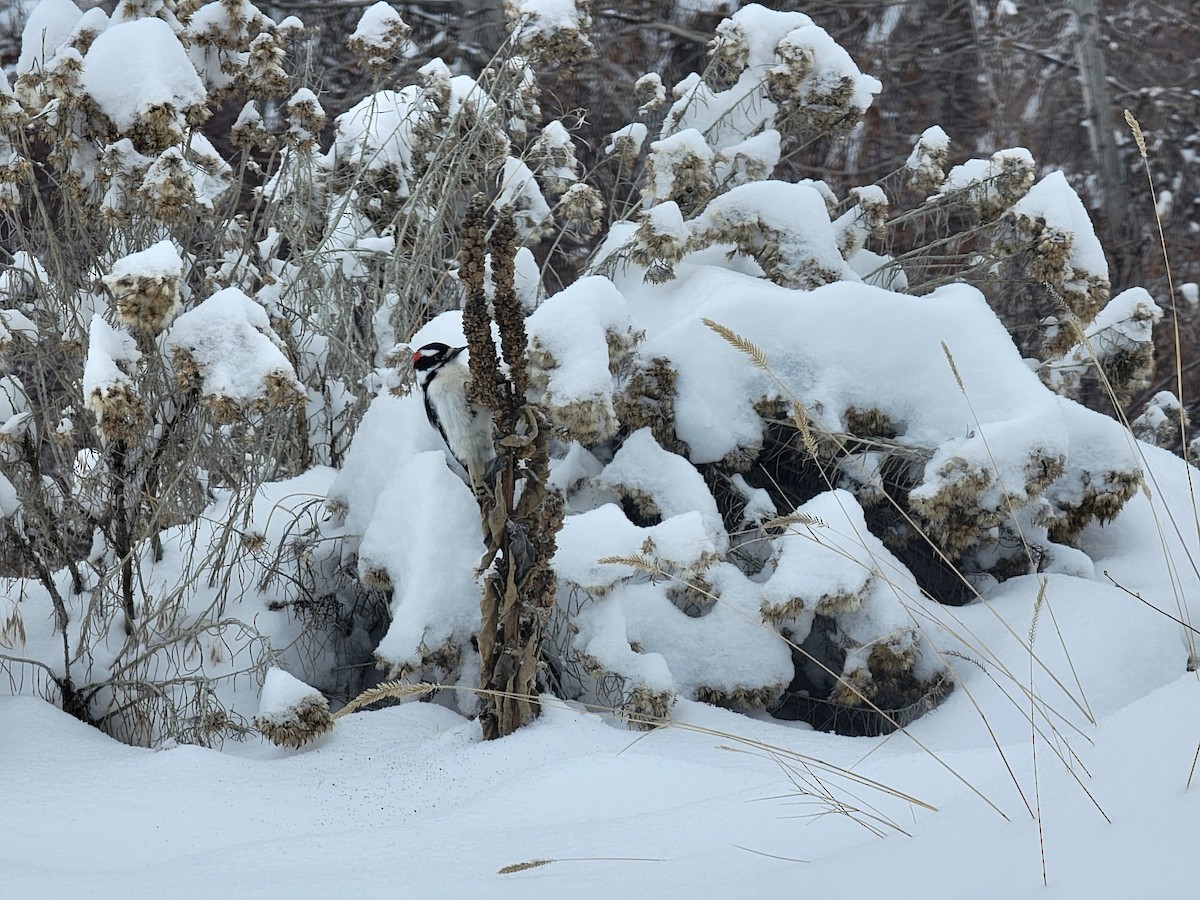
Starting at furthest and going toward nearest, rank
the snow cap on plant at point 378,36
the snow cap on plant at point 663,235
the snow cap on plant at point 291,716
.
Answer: the snow cap on plant at point 378,36 → the snow cap on plant at point 663,235 → the snow cap on plant at point 291,716

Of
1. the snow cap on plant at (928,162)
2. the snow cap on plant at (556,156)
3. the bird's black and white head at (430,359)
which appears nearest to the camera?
the bird's black and white head at (430,359)

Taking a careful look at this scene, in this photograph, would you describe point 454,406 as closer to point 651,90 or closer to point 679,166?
point 679,166

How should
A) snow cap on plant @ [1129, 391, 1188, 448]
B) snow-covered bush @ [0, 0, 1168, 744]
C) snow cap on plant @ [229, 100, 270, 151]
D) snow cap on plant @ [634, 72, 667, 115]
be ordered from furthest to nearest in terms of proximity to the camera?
snow cap on plant @ [1129, 391, 1188, 448] < snow cap on plant @ [634, 72, 667, 115] < snow cap on plant @ [229, 100, 270, 151] < snow-covered bush @ [0, 0, 1168, 744]

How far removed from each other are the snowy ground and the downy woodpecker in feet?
2.72

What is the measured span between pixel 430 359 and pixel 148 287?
1.27m

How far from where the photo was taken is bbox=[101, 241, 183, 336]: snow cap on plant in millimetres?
2721

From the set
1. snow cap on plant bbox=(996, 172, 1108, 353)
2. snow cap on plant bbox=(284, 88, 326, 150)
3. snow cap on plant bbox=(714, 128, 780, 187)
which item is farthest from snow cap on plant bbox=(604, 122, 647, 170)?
snow cap on plant bbox=(996, 172, 1108, 353)

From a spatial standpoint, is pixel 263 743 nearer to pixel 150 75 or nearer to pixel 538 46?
pixel 150 75

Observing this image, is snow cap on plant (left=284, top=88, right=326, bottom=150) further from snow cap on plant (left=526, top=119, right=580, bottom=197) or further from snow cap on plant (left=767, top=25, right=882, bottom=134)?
snow cap on plant (left=767, top=25, right=882, bottom=134)

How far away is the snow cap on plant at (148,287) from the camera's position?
2.72m

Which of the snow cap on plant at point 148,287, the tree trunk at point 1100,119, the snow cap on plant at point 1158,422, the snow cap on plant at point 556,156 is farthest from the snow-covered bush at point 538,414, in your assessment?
the tree trunk at point 1100,119

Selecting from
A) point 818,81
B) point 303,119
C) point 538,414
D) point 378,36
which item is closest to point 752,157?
point 818,81

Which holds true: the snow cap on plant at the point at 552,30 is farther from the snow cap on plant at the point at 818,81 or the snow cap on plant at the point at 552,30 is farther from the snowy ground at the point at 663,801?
the snowy ground at the point at 663,801

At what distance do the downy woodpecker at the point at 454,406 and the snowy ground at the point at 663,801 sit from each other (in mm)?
828
